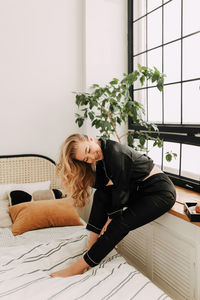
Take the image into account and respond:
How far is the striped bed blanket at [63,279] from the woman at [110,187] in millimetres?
97

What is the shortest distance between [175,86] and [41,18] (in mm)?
1465

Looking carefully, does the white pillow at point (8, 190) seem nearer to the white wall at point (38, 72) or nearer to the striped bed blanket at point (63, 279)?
the white wall at point (38, 72)

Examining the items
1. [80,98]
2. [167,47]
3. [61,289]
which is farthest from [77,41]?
[61,289]

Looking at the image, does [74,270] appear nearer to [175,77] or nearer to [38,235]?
[38,235]

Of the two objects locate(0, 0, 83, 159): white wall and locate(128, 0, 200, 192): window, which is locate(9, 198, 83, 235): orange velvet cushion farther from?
locate(128, 0, 200, 192): window

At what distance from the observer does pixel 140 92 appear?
10.0 ft

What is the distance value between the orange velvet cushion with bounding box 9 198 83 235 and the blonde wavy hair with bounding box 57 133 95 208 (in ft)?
1.61

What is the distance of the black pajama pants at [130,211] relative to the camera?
1.64 metres

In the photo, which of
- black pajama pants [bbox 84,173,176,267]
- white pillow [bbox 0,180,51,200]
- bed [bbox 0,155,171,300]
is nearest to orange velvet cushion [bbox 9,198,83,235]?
bed [bbox 0,155,171,300]

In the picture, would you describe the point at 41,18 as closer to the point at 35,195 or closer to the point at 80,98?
the point at 80,98

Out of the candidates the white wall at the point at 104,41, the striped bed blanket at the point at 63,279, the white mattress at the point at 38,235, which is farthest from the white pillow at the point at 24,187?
the striped bed blanket at the point at 63,279

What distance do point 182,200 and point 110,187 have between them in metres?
0.53

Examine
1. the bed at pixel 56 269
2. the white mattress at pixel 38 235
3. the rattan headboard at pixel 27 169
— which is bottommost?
the white mattress at pixel 38 235

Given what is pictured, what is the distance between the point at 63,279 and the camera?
1436mm
